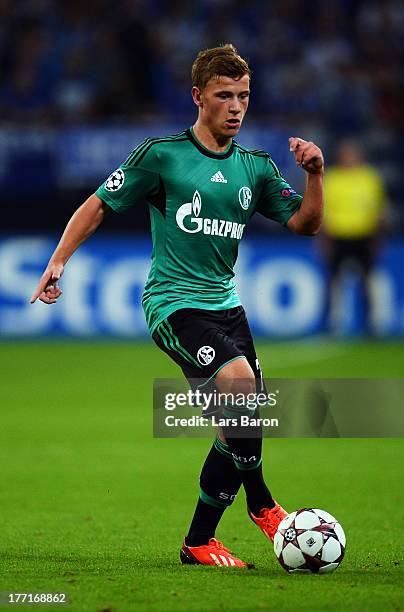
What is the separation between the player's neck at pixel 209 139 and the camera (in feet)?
17.2

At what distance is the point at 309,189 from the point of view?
5.25 meters

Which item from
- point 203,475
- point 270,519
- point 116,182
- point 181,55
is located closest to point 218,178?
point 116,182

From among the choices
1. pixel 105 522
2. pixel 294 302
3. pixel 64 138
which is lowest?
pixel 105 522

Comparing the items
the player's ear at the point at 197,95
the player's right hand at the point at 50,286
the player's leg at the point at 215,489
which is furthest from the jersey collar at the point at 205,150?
the player's leg at the point at 215,489

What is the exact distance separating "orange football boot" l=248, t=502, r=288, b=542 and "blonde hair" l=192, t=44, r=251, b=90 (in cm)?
186

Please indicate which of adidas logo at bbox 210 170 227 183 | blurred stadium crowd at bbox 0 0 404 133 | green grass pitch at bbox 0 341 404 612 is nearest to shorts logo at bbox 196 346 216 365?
adidas logo at bbox 210 170 227 183

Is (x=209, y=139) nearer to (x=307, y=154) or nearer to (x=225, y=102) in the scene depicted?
(x=225, y=102)

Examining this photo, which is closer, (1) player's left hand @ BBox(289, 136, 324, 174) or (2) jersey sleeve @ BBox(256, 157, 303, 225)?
(1) player's left hand @ BBox(289, 136, 324, 174)

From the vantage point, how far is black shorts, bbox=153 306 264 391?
493 centimetres

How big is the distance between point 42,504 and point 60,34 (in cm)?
1226

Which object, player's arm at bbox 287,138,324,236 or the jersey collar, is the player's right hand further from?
player's arm at bbox 287,138,324,236

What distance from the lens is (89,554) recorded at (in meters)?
5.27

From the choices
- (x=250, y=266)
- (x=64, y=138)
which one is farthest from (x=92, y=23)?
A: (x=250, y=266)

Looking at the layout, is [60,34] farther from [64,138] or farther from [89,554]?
[89,554]
